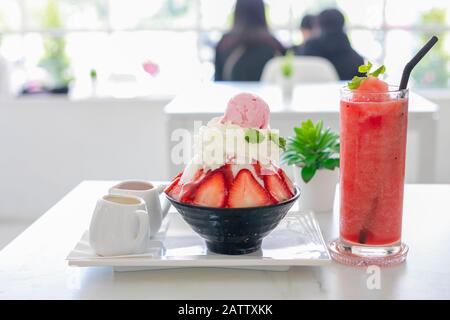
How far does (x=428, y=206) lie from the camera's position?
126cm

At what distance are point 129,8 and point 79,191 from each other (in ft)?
9.06

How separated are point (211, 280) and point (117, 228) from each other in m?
0.14

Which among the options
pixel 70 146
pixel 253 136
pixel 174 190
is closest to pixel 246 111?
pixel 253 136

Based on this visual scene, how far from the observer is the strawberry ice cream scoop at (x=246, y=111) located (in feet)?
3.07

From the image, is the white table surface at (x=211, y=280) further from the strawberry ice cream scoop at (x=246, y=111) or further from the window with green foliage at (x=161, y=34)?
the window with green foliage at (x=161, y=34)

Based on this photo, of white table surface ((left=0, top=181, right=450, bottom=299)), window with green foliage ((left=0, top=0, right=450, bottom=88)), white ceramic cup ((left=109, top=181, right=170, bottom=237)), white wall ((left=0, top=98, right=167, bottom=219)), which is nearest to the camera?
white table surface ((left=0, top=181, right=450, bottom=299))

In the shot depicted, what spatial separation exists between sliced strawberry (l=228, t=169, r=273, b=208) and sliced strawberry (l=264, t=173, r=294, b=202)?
1 centimetres

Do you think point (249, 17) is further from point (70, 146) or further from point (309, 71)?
point (70, 146)

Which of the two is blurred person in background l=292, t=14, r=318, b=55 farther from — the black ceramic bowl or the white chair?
the black ceramic bowl

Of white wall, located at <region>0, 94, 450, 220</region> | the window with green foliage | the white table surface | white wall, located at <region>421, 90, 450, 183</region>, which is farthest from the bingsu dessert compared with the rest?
the window with green foliage

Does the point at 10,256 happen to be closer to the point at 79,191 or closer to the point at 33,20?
the point at 79,191

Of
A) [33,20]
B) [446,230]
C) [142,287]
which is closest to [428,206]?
[446,230]

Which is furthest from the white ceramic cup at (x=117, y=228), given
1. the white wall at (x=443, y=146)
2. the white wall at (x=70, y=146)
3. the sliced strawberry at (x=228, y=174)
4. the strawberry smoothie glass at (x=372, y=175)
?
the white wall at (x=443, y=146)

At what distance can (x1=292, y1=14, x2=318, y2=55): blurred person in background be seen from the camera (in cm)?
365
